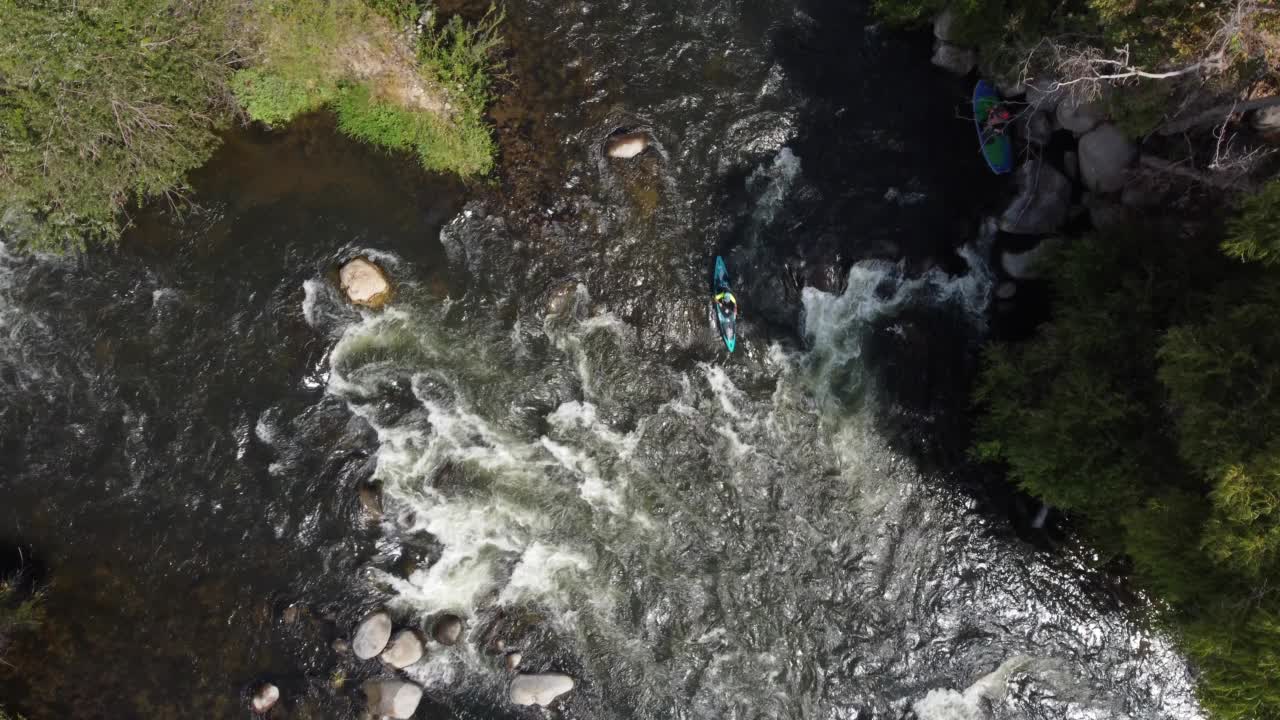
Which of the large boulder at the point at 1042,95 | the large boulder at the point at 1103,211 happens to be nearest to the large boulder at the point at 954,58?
the large boulder at the point at 1042,95

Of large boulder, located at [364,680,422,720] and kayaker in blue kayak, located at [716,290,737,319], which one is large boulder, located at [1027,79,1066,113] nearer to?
kayaker in blue kayak, located at [716,290,737,319]

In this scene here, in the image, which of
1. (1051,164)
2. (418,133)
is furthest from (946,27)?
(418,133)

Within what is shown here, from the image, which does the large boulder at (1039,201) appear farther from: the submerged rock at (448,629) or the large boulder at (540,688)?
the submerged rock at (448,629)

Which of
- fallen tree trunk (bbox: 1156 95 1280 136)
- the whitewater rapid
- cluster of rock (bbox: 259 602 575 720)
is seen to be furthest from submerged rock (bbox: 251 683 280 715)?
fallen tree trunk (bbox: 1156 95 1280 136)

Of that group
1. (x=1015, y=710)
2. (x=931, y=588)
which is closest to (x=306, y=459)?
(x=931, y=588)

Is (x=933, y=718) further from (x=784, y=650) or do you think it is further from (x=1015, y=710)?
(x=784, y=650)

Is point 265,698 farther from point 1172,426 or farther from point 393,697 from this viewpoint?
point 1172,426
